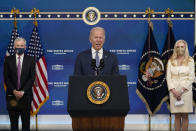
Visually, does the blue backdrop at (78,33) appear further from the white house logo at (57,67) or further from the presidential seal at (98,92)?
the presidential seal at (98,92)

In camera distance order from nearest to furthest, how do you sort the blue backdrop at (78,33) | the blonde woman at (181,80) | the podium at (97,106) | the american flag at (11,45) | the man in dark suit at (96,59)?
the podium at (97,106) < the man in dark suit at (96,59) < the blonde woman at (181,80) < the american flag at (11,45) < the blue backdrop at (78,33)

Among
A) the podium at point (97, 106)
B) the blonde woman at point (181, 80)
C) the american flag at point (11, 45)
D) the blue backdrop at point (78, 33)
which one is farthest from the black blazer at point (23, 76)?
the blonde woman at point (181, 80)

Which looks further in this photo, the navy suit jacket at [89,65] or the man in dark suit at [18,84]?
the man in dark suit at [18,84]

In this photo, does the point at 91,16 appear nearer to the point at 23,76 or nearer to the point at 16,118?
the point at 23,76

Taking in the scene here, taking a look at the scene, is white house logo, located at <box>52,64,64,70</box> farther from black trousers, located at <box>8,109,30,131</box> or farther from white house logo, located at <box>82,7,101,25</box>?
black trousers, located at <box>8,109,30,131</box>

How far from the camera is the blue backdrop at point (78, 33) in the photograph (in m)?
4.93

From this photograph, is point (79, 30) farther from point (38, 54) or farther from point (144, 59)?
point (144, 59)

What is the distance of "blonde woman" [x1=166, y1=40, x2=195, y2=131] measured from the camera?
13.3ft

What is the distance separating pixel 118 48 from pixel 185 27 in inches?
55.5

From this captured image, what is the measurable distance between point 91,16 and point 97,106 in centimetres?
343

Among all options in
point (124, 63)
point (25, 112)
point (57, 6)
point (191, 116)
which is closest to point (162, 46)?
point (124, 63)

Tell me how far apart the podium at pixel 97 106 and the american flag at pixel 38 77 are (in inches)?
121

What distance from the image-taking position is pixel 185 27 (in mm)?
4965

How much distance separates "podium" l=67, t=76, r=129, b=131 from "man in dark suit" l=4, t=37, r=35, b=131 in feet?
6.93
